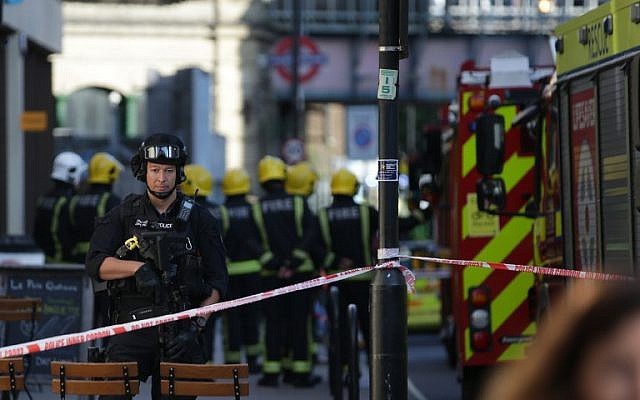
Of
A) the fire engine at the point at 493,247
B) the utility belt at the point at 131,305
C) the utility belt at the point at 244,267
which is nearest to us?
the utility belt at the point at 131,305

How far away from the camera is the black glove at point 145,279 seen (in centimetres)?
761

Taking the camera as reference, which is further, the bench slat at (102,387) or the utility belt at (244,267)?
the utility belt at (244,267)

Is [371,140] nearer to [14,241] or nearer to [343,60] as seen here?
[343,60]

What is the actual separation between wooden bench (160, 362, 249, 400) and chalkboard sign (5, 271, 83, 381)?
488 cm

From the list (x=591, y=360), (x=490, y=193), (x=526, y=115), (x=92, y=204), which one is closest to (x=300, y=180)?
(x=92, y=204)

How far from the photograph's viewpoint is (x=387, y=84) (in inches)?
335

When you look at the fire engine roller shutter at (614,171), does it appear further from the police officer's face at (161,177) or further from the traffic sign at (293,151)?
the traffic sign at (293,151)

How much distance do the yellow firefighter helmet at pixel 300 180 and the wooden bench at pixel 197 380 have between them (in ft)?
26.2

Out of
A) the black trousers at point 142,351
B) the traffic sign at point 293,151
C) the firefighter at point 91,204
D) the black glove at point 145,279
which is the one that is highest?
the traffic sign at point 293,151

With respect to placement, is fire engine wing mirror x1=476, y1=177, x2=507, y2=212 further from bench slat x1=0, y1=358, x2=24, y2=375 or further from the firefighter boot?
the firefighter boot

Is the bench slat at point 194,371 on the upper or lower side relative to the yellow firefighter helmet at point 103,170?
lower

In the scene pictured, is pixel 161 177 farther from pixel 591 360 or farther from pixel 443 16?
pixel 443 16

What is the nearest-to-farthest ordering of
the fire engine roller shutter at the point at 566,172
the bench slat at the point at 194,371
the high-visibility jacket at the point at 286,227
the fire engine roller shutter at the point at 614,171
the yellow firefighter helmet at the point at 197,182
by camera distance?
the bench slat at the point at 194,371
the fire engine roller shutter at the point at 614,171
the fire engine roller shutter at the point at 566,172
the high-visibility jacket at the point at 286,227
the yellow firefighter helmet at the point at 197,182

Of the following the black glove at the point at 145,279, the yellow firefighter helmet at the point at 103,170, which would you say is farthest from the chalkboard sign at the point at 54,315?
the black glove at the point at 145,279
